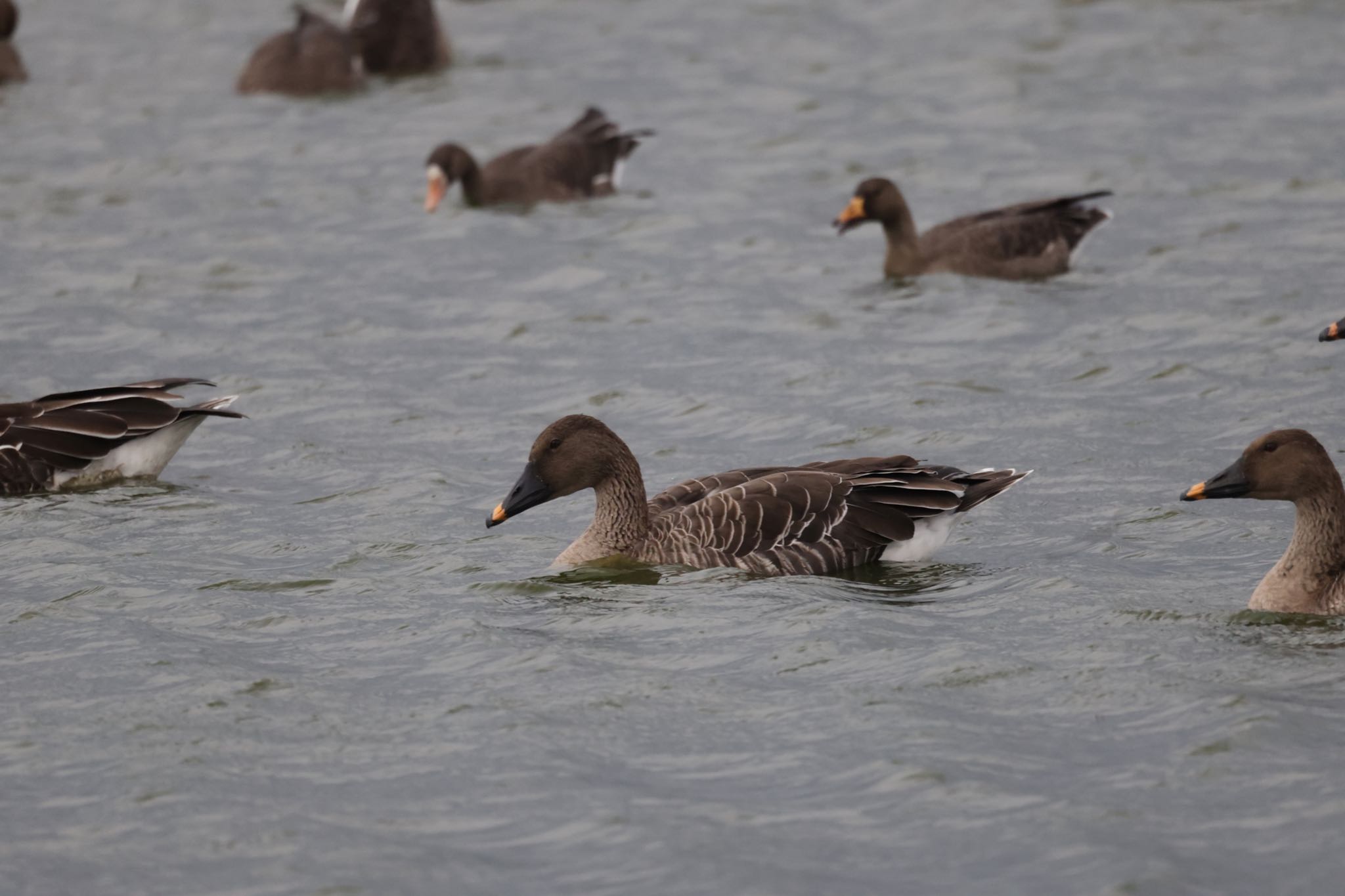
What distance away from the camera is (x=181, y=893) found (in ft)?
21.2

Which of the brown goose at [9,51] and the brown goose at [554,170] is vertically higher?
the brown goose at [9,51]

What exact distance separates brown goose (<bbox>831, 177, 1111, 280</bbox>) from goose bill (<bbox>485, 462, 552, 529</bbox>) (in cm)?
672

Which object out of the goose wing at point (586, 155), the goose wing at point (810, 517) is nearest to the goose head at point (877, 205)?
the goose wing at point (586, 155)

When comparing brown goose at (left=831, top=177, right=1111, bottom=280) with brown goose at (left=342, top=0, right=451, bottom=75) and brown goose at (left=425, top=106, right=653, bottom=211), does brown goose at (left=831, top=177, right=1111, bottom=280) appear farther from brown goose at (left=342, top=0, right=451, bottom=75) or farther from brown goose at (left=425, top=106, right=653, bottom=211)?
brown goose at (left=342, top=0, right=451, bottom=75)

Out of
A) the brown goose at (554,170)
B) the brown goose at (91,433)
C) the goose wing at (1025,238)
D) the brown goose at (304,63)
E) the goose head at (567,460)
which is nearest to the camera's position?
the goose head at (567,460)

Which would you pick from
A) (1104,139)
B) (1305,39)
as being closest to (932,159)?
(1104,139)

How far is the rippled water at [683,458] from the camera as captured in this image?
6875 mm

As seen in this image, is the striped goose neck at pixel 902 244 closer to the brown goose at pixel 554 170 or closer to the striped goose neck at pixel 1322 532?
the brown goose at pixel 554 170

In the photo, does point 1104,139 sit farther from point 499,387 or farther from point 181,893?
point 181,893

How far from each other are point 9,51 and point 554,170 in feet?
28.4

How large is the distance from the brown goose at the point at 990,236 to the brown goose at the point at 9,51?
12.2 meters

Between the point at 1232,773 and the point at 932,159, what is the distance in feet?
42.5

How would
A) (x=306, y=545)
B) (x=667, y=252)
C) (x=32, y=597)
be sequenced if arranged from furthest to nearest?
1. (x=667, y=252)
2. (x=306, y=545)
3. (x=32, y=597)

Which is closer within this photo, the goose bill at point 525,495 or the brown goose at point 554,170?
the goose bill at point 525,495
